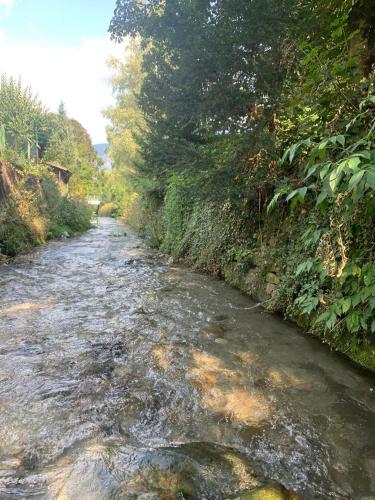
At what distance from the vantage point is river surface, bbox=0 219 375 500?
2.15 metres

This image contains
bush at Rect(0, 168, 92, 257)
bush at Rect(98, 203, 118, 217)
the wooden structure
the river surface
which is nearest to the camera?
the river surface

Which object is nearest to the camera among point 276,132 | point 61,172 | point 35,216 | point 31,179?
point 276,132

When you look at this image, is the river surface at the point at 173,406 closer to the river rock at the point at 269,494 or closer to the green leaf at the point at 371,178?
the river rock at the point at 269,494

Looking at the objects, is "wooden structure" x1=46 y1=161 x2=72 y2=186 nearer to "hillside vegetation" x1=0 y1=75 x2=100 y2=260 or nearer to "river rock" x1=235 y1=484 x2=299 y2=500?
"hillside vegetation" x1=0 y1=75 x2=100 y2=260

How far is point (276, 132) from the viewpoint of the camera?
5.75m

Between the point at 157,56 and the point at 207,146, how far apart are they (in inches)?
93.0

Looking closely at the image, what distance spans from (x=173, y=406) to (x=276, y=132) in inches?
184

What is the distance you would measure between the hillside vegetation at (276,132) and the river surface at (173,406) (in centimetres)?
75

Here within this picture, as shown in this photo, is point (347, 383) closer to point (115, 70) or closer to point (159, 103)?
point (159, 103)

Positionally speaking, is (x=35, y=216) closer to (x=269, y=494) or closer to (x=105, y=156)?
(x=269, y=494)

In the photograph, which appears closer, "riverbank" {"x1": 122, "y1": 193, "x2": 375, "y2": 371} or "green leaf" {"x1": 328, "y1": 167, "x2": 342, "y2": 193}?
"green leaf" {"x1": 328, "y1": 167, "x2": 342, "y2": 193}

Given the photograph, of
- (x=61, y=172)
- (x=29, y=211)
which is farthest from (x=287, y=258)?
(x=61, y=172)

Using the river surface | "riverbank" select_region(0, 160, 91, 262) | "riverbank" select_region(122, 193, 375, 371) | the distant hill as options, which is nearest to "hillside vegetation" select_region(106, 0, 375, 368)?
"riverbank" select_region(122, 193, 375, 371)

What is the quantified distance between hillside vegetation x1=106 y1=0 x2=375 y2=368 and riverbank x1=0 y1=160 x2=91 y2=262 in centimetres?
578
